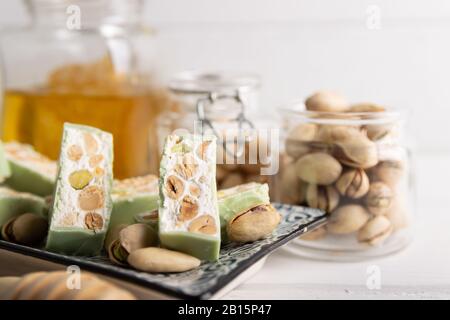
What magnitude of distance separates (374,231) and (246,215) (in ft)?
0.58

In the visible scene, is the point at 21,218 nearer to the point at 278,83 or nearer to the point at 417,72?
the point at 278,83

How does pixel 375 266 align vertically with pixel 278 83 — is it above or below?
below

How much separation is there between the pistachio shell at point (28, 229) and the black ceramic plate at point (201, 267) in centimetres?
3

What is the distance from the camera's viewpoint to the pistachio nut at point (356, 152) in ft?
2.49

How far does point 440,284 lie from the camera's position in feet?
2.29

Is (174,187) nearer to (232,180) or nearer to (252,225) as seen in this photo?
(252,225)

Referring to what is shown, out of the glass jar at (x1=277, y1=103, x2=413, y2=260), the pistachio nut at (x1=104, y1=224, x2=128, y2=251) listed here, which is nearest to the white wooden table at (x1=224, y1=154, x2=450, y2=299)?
A: the glass jar at (x1=277, y1=103, x2=413, y2=260)

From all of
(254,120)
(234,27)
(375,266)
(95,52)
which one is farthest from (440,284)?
(234,27)

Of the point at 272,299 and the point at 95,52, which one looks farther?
the point at 95,52

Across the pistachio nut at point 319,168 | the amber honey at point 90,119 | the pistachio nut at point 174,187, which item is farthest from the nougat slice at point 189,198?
the amber honey at point 90,119

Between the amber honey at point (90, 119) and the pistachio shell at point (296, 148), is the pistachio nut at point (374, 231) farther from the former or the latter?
the amber honey at point (90, 119)

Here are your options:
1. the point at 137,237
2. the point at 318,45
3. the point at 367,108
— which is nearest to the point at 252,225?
the point at 137,237
